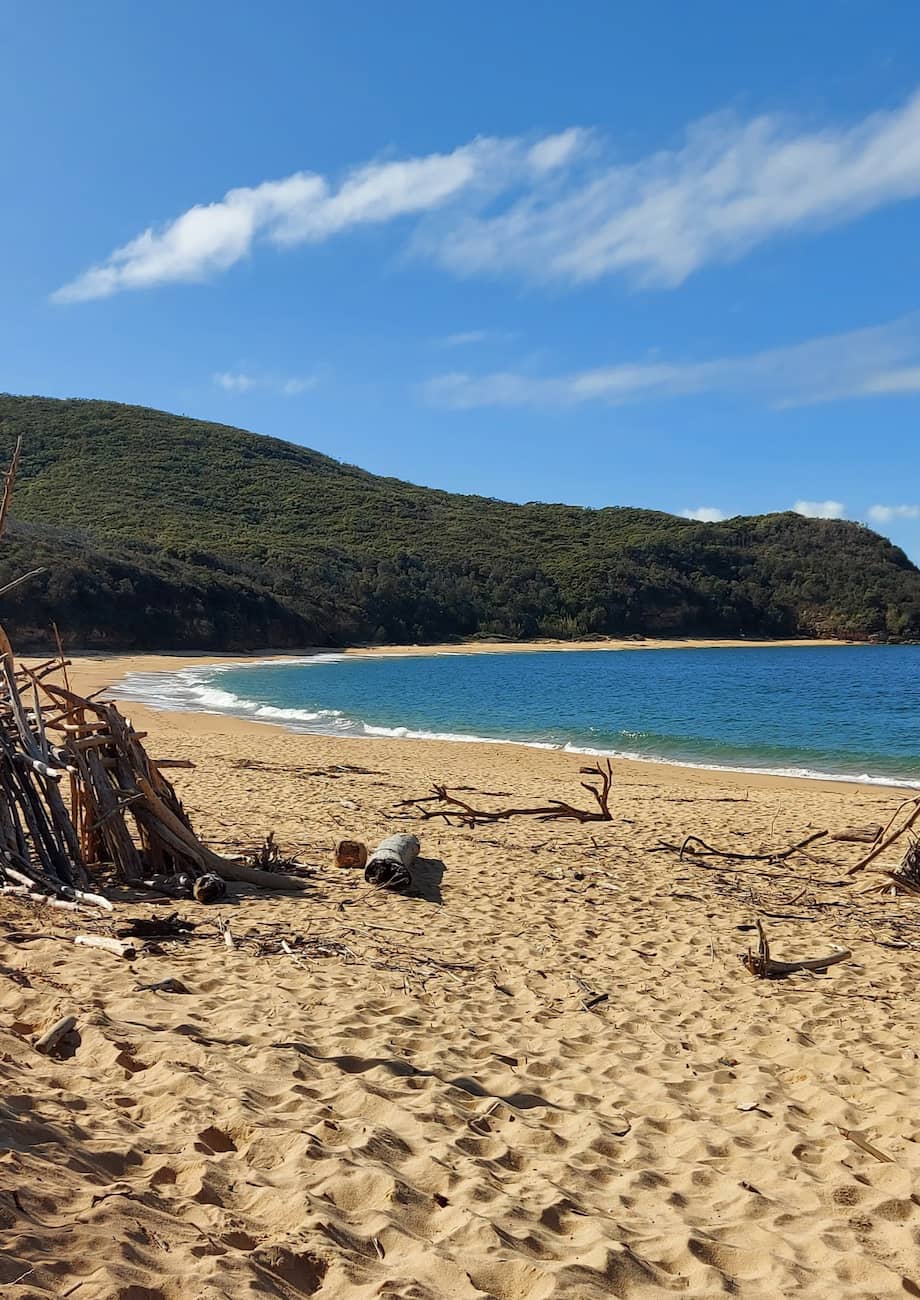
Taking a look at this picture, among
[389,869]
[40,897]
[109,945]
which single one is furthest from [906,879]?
[40,897]

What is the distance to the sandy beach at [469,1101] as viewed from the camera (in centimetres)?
282

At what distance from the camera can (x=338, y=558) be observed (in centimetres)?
7356

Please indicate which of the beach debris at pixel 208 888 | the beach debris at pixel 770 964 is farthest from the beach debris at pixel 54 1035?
the beach debris at pixel 770 964

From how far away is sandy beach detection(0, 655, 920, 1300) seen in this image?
282 centimetres

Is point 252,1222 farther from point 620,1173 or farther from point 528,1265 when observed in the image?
point 620,1173

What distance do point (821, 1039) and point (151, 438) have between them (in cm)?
9771

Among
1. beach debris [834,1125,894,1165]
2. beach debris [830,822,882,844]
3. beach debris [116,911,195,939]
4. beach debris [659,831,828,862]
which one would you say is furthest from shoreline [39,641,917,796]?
beach debris [834,1125,894,1165]

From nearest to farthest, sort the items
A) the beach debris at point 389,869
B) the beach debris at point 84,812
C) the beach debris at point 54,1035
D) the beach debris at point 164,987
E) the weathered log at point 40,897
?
1. the beach debris at point 54,1035
2. the beach debris at point 164,987
3. the weathered log at point 40,897
4. the beach debris at point 84,812
5. the beach debris at point 389,869

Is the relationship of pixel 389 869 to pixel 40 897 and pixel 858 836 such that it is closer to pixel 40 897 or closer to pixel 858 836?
pixel 40 897

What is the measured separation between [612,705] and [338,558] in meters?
45.2

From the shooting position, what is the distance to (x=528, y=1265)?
288cm

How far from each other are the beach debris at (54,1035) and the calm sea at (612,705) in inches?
668

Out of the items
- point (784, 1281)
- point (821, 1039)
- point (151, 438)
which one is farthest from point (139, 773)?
point (151, 438)

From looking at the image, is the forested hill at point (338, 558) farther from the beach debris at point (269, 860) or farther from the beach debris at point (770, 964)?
the beach debris at point (770, 964)
